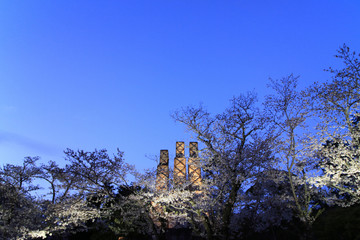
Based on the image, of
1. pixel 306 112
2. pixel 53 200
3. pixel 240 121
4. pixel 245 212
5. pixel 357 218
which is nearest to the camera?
pixel 357 218

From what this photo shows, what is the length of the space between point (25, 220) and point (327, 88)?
2000cm

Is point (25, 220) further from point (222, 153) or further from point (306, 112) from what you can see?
point (306, 112)

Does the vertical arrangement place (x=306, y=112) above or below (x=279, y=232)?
above

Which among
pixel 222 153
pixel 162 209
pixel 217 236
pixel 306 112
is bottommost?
pixel 217 236

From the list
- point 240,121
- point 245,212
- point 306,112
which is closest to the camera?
point 306,112

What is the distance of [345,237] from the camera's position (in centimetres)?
1277

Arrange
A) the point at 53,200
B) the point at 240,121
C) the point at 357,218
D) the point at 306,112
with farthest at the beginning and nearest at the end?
1. the point at 53,200
2. the point at 240,121
3. the point at 306,112
4. the point at 357,218

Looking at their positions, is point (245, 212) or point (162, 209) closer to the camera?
point (162, 209)

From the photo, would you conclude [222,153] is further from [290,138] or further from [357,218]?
[357,218]

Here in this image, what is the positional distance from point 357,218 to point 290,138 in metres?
5.07

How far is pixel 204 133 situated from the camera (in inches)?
595

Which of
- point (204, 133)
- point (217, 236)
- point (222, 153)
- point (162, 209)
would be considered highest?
point (204, 133)

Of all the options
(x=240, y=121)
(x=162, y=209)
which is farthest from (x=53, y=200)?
(x=240, y=121)

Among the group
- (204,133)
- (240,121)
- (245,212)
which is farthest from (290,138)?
(245,212)
